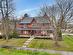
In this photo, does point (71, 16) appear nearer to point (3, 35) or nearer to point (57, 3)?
point (57, 3)

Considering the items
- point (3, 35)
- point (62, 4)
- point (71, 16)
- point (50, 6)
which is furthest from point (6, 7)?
point (71, 16)

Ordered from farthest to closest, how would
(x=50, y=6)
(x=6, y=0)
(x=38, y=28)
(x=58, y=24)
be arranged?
(x=38, y=28) → (x=6, y=0) → (x=50, y=6) → (x=58, y=24)

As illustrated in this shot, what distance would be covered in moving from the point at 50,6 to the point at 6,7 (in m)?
12.5

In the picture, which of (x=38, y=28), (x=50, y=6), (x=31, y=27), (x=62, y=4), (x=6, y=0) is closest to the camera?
(x=62, y=4)

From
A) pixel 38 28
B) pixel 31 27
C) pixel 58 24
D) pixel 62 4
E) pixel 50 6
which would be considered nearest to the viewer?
pixel 58 24

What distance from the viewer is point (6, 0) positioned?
35.3m

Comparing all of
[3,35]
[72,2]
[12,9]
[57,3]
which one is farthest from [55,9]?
[3,35]

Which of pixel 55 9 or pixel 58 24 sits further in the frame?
pixel 55 9

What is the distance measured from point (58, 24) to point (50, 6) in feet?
17.5

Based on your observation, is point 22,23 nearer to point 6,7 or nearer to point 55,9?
point 6,7

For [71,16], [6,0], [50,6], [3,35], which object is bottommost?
[3,35]

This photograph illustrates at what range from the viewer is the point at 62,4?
2702 cm

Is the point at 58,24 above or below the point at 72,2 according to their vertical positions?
below

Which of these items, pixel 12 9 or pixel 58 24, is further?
pixel 12 9
